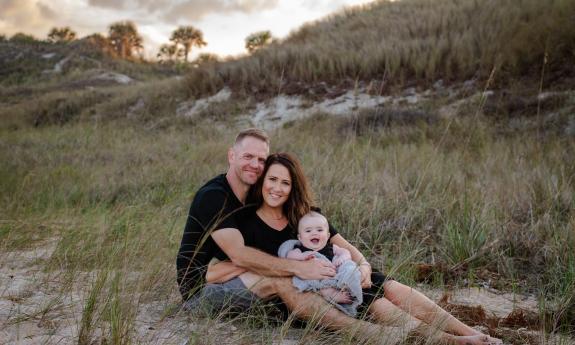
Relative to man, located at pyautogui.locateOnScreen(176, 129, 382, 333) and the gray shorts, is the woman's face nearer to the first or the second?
man, located at pyautogui.locateOnScreen(176, 129, 382, 333)

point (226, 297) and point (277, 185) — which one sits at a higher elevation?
point (277, 185)

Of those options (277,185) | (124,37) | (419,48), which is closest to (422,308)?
(277,185)

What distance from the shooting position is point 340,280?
119 inches

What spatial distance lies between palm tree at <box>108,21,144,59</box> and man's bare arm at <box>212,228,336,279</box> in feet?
149

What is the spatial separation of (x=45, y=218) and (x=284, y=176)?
379 cm

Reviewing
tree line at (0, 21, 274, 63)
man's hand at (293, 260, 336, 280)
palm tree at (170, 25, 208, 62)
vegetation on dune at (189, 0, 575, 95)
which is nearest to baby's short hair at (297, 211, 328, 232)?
man's hand at (293, 260, 336, 280)

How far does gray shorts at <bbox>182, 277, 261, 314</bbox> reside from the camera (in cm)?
318

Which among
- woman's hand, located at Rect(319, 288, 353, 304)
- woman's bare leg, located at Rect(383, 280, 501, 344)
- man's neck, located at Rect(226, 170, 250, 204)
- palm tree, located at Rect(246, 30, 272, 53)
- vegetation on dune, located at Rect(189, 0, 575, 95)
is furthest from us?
palm tree, located at Rect(246, 30, 272, 53)

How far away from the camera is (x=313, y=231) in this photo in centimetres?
323

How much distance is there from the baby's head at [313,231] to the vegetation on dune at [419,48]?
741 centimetres

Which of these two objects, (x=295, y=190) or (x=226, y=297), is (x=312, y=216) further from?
(x=226, y=297)

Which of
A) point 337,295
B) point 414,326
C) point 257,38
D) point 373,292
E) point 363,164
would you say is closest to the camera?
point 414,326

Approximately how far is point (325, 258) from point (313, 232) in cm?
18

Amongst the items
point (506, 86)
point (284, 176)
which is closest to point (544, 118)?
point (506, 86)
